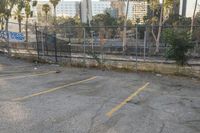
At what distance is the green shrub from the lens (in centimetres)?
1295

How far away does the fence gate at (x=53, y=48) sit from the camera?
1642 centimetres

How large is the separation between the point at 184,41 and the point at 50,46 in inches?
310

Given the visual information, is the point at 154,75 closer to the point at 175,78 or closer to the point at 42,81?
the point at 175,78

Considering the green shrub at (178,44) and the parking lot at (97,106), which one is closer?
the parking lot at (97,106)

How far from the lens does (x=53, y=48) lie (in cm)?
1653

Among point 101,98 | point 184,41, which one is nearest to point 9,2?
point 184,41

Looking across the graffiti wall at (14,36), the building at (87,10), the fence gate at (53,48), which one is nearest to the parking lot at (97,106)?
the fence gate at (53,48)

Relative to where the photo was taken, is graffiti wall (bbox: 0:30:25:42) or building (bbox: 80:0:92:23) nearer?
graffiti wall (bbox: 0:30:25:42)

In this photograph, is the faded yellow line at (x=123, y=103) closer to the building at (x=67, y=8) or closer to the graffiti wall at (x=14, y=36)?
the graffiti wall at (x=14, y=36)

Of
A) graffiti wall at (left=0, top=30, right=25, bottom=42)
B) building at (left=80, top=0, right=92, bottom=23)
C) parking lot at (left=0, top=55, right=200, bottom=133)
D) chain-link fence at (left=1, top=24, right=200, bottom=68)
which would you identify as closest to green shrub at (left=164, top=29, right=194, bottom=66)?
chain-link fence at (left=1, top=24, right=200, bottom=68)

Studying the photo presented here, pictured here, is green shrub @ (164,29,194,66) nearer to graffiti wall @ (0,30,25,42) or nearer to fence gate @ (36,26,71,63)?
fence gate @ (36,26,71,63)

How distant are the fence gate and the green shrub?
5997 millimetres

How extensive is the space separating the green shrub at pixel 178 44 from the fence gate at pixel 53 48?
6.00 metres

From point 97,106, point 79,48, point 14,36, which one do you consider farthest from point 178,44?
point 14,36
